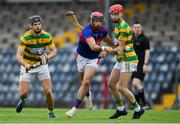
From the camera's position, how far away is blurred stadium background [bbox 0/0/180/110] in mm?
30312

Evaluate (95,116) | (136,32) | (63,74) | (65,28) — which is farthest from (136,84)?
(65,28)

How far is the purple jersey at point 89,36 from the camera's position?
20.0 m

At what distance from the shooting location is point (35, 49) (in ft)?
66.4

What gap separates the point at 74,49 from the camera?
107 ft

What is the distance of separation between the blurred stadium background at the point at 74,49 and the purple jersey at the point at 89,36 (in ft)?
25.2

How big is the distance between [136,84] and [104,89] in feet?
16.2

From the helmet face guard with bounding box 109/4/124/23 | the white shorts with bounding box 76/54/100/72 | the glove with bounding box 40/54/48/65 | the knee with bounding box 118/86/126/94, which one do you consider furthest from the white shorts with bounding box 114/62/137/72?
the glove with bounding box 40/54/48/65

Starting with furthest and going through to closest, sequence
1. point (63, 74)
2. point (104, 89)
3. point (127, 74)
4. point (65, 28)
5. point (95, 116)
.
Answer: point (65, 28), point (63, 74), point (104, 89), point (95, 116), point (127, 74)

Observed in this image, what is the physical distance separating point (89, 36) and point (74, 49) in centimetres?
1262

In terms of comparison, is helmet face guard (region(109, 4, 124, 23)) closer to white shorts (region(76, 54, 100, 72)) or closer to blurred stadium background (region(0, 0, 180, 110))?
white shorts (region(76, 54, 100, 72))

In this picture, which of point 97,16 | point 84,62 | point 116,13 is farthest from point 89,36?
point 84,62

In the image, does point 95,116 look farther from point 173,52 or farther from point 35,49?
point 173,52

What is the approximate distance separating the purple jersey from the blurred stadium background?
7681mm

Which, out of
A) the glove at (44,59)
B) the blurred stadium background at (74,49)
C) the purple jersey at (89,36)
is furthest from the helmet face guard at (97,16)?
the blurred stadium background at (74,49)
